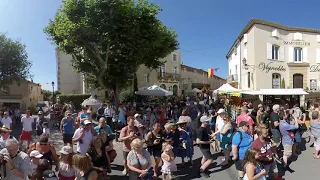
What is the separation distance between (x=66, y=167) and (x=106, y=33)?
43.4ft

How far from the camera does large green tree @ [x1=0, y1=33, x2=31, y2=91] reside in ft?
76.6

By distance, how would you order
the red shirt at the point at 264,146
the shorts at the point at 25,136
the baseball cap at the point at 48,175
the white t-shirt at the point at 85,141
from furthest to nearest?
1. the shorts at the point at 25,136
2. the white t-shirt at the point at 85,141
3. the red shirt at the point at 264,146
4. the baseball cap at the point at 48,175

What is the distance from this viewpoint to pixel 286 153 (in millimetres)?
6820

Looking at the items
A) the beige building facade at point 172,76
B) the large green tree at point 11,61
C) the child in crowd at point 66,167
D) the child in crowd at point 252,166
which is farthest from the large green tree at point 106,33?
the beige building facade at point 172,76

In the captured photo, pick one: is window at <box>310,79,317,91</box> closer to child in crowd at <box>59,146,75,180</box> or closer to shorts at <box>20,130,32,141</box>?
shorts at <box>20,130,32,141</box>

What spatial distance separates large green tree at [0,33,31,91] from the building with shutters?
2155 cm

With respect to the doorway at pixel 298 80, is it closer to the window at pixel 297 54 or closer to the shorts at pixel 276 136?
the window at pixel 297 54

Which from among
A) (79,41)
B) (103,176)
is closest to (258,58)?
(79,41)

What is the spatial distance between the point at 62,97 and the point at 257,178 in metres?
27.4

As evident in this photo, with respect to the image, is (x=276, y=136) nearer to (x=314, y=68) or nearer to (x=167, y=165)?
(x=167, y=165)

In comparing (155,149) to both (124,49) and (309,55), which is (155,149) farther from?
(309,55)

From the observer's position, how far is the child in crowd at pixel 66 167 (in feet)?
13.1

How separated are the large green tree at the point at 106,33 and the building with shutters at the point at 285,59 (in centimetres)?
1025

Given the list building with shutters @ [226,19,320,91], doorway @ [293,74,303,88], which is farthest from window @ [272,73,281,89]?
doorway @ [293,74,303,88]
